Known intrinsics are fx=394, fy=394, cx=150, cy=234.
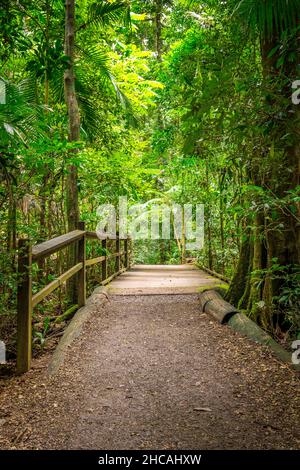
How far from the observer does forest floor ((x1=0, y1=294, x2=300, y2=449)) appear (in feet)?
8.05

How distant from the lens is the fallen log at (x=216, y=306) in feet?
16.0

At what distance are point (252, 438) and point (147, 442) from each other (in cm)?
64

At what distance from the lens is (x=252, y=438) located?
2.41m

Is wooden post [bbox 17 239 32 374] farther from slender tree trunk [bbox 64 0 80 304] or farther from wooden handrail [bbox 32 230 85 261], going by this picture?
slender tree trunk [bbox 64 0 80 304]

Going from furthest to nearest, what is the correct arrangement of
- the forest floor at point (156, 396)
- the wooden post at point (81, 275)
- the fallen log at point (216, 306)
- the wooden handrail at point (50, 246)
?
the wooden post at point (81, 275) < the fallen log at point (216, 306) < the wooden handrail at point (50, 246) < the forest floor at point (156, 396)

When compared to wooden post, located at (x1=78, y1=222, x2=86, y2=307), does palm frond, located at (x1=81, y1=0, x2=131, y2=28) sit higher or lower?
higher

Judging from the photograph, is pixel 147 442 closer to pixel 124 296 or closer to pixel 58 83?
pixel 124 296

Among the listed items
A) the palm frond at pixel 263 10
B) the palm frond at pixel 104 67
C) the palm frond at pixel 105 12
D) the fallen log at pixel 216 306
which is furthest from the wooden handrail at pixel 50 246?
the palm frond at pixel 105 12

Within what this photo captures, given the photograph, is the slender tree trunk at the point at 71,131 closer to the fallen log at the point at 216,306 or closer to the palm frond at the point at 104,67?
the palm frond at the point at 104,67

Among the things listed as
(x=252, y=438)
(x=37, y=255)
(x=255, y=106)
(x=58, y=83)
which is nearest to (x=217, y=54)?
(x=255, y=106)

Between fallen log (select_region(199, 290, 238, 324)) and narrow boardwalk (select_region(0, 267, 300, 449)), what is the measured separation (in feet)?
0.63

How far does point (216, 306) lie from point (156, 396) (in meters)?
2.37

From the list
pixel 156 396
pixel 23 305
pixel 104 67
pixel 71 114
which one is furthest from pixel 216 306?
pixel 104 67

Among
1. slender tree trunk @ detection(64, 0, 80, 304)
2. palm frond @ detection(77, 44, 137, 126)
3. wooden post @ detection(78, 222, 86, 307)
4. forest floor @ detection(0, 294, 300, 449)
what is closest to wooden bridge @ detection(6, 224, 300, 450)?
forest floor @ detection(0, 294, 300, 449)
